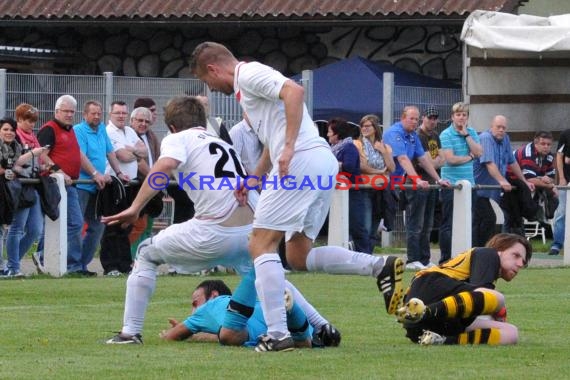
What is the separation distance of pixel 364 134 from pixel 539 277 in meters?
3.15

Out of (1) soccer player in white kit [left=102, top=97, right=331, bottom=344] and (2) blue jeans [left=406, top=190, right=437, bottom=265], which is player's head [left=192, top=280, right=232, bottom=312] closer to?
(1) soccer player in white kit [left=102, top=97, right=331, bottom=344]

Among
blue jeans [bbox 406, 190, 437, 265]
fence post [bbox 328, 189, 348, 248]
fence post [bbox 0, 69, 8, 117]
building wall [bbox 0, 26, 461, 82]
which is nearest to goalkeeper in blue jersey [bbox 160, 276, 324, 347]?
fence post [bbox 328, 189, 348, 248]

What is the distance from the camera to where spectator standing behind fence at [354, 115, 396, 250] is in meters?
18.0

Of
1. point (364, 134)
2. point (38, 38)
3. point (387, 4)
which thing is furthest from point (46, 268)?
point (38, 38)

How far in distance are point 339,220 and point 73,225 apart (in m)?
3.12

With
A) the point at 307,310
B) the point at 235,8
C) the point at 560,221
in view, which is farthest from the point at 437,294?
the point at 235,8

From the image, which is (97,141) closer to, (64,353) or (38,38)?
(64,353)

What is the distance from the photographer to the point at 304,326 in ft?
30.3

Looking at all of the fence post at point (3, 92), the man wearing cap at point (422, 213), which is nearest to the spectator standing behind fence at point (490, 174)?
the man wearing cap at point (422, 213)

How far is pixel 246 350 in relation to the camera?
9055 millimetres

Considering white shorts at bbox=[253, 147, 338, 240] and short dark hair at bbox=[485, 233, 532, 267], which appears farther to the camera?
short dark hair at bbox=[485, 233, 532, 267]

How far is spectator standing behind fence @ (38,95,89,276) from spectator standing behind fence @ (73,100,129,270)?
104 millimetres

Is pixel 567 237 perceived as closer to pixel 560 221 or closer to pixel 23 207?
pixel 560 221

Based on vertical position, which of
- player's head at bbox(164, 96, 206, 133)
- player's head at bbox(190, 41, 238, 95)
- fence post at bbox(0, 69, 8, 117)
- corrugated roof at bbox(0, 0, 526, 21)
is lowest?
player's head at bbox(164, 96, 206, 133)
